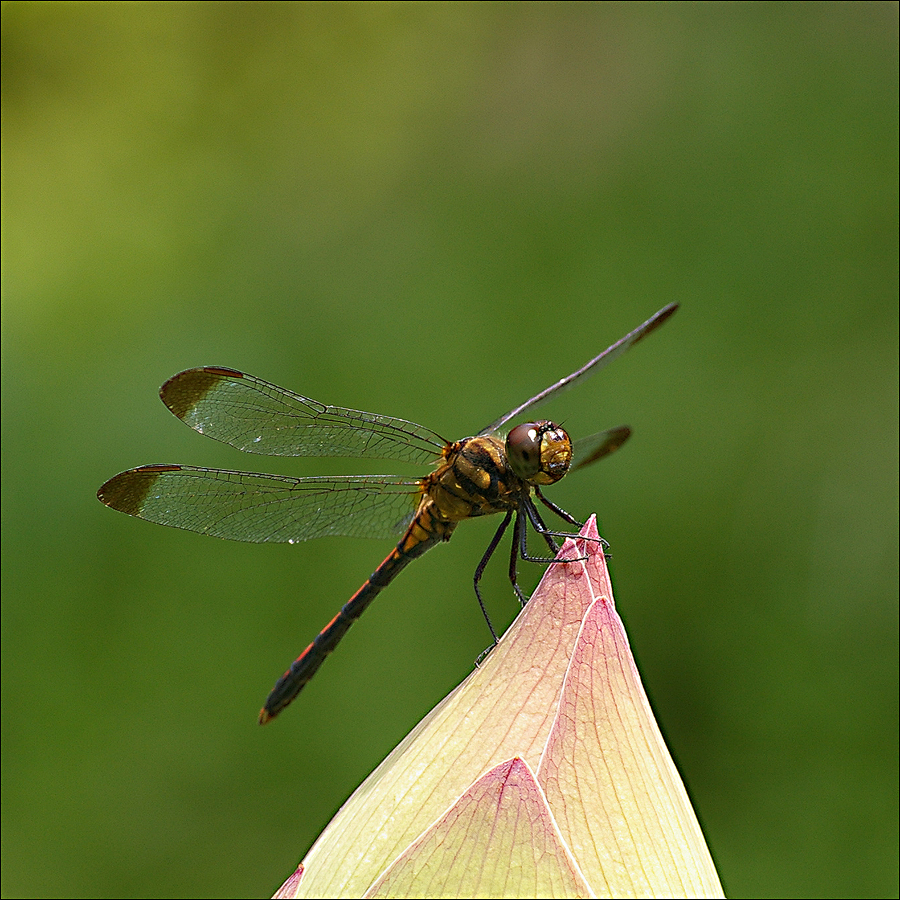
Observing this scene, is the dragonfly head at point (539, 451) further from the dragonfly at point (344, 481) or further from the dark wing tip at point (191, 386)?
the dark wing tip at point (191, 386)

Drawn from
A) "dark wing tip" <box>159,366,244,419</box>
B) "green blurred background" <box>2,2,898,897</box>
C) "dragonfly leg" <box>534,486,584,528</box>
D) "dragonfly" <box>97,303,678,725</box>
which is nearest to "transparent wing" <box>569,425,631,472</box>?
"dragonfly" <box>97,303,678,725</box>

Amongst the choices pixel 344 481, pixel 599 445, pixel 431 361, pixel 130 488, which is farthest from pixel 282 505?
pixel 431 361

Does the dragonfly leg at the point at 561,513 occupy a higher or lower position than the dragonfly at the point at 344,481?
lower

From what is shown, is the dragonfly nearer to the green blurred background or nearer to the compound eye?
the compound eye

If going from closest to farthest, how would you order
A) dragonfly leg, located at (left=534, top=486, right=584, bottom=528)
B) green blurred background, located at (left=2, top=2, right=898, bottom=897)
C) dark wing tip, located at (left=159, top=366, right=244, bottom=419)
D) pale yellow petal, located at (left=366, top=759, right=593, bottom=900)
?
pale yellow petal, located at (left=366, top=759, right=593, bottom=900) < dragonfly leg, located at (left=534, top=486, right=584, bottom=528) < dark wing tip, located at (left=159, top=366, right=244, bottom=419) < green blurred background, located at (left=2, top=2, right=898, bottom=897)

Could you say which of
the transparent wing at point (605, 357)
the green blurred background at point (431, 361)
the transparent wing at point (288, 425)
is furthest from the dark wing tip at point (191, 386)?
the green blurred background at point (431, 361)

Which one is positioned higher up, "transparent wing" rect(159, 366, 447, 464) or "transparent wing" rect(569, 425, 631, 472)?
"transparent wing" rect(159, 366, 447, 464)
